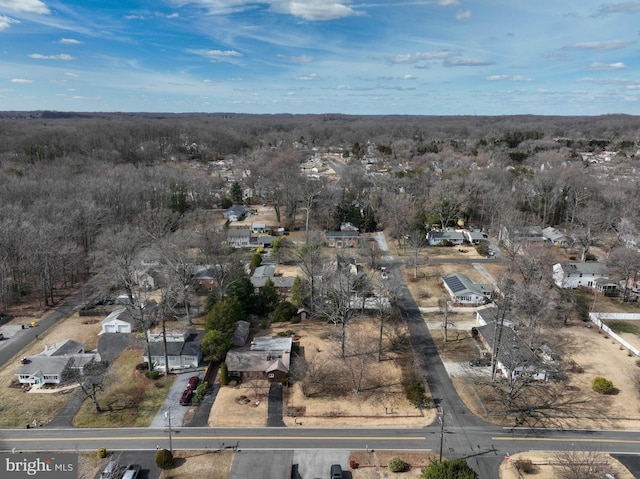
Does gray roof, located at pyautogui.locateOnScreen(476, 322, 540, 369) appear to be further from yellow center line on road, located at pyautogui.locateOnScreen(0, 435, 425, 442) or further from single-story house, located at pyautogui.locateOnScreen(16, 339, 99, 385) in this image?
single-story house, located at pyautogui.locateOnScreen(16, 339, 99, 385)

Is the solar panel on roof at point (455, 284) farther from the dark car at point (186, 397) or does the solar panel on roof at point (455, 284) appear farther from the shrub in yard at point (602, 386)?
the dark car at point (186, 397)

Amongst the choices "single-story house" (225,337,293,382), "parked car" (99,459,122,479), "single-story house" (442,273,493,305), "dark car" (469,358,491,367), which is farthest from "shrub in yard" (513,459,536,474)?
"single-story house" (442,273,493,305)

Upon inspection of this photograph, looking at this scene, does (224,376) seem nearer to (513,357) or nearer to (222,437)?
(222,437)

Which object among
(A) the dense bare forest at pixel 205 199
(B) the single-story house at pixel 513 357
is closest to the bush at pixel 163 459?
(A) the dense bare forest at pixel 205 199

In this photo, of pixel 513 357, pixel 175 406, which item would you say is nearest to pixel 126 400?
pixel 175 406

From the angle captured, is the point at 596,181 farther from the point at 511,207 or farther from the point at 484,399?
the point at 484,399
